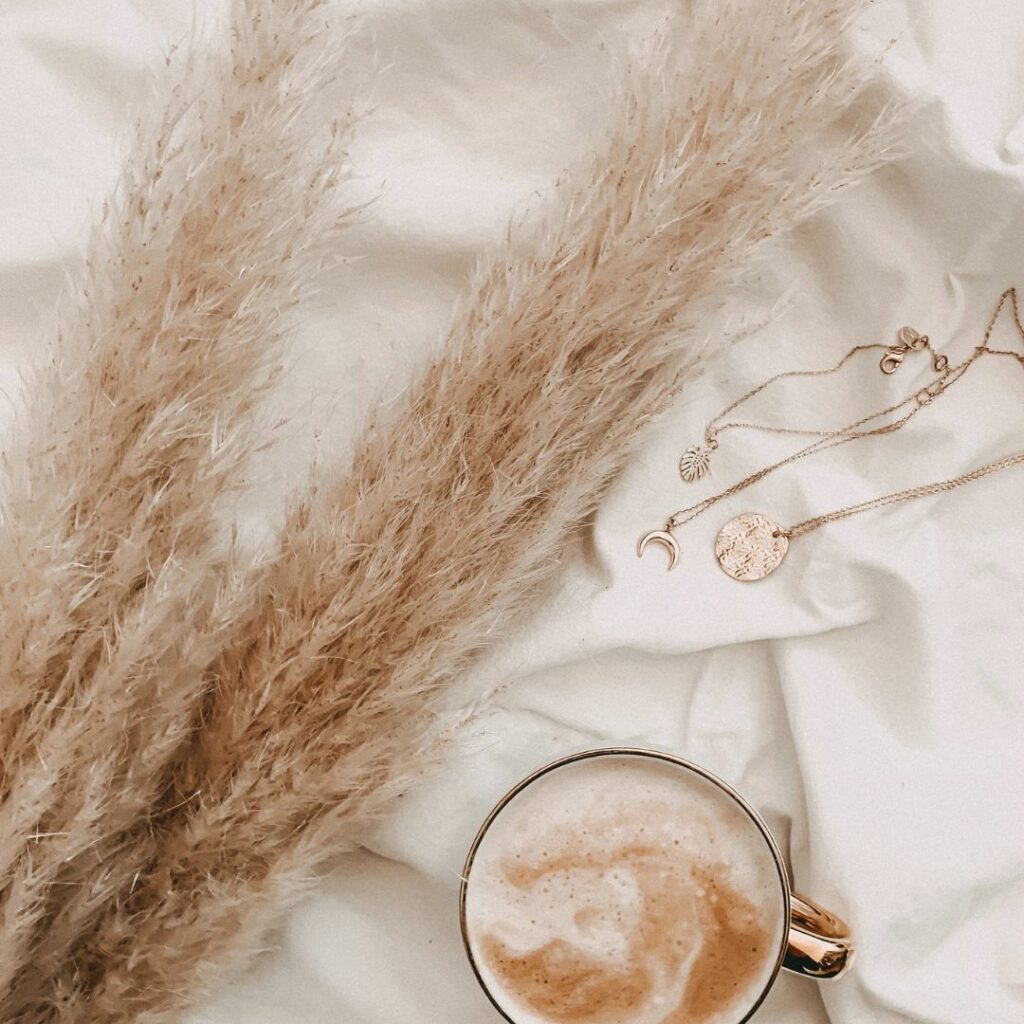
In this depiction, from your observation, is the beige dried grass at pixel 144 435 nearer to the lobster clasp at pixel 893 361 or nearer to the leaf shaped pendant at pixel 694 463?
the leaf shaped pendant at pixel 694 463

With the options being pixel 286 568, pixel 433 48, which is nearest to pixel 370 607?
pixel 286 568

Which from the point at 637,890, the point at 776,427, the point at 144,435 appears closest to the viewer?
the point at 144,435

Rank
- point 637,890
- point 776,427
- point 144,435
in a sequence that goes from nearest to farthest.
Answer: point 144,435, point 637,890, point 776,427

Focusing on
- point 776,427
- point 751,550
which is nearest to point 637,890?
point 751,550

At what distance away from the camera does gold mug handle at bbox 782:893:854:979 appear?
753mm

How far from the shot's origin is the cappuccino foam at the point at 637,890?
0.75 m

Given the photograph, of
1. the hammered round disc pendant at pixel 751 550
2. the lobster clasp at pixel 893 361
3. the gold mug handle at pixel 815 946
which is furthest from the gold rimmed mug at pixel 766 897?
the lobster clasp at pixel 893 361

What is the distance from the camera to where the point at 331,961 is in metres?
0.85

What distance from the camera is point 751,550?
2.74 ft

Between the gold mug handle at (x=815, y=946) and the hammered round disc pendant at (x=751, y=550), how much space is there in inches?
9.7

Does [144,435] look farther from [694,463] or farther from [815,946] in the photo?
[815,946]

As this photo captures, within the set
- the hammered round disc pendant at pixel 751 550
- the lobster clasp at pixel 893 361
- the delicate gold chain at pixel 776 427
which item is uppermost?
the lobster clasp at pixel 893 361

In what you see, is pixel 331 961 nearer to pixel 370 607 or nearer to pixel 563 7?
pixel 370 607

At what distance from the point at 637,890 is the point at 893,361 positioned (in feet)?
1.48
